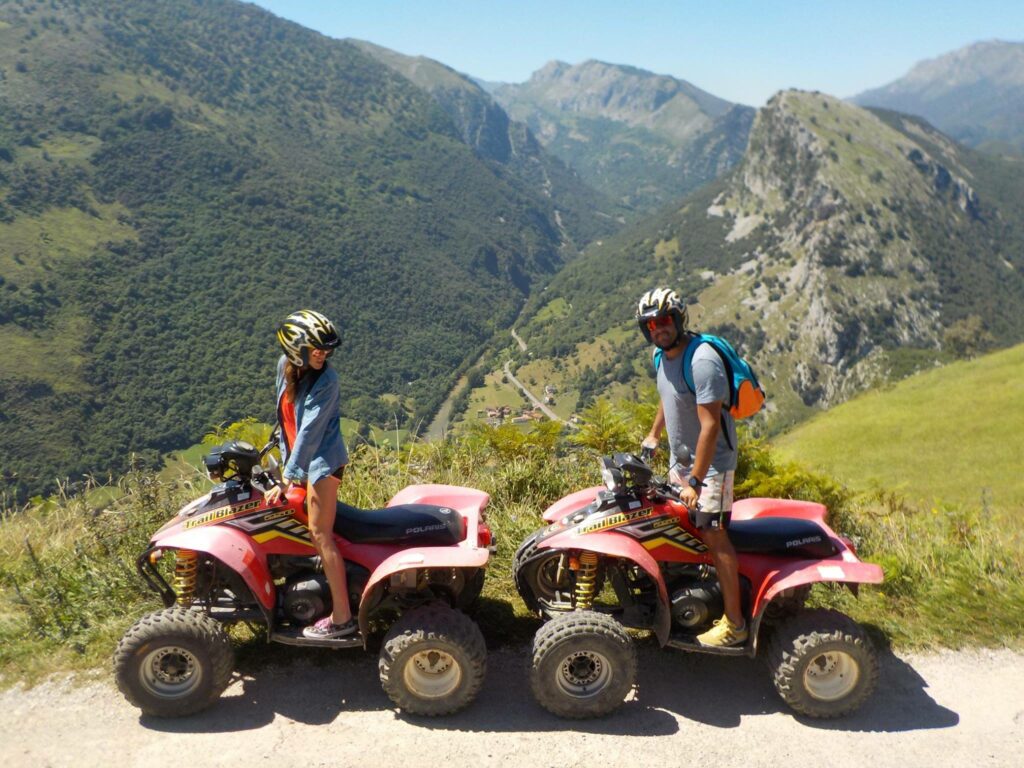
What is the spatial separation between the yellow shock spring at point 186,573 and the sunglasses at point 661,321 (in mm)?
3478

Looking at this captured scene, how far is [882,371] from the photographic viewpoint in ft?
455

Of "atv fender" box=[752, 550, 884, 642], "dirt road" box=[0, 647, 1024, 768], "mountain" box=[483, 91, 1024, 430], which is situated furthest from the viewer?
"mountain" box=[483, 91, 1024, 430]

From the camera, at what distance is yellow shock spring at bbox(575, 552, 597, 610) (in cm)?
495

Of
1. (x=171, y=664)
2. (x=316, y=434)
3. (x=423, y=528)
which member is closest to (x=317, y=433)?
(x=316, y=434)

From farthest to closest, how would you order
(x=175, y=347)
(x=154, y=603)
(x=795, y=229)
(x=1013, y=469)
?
(x=795, y=229) → (x=175, y=347) → (x=1013, y=469) → (x=154, y=603)

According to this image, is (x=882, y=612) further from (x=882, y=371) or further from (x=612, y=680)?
(x=882, y=371)

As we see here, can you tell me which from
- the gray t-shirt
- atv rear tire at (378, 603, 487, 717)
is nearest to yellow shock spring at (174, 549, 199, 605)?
atv rear tire at (378, 603, 487, 717)

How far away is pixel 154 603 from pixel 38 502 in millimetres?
2742

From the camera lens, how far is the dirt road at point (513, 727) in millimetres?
4352

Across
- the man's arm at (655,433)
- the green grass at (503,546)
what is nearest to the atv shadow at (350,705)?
the green grass at (503,546)

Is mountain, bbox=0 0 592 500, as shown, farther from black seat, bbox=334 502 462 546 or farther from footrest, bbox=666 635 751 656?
footrest, bbox=666 635 751 656

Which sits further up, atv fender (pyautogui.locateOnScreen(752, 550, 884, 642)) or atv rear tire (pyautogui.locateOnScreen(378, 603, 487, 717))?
atv fender (pyautogui.locateOnScreen(752, 550, 884, 642))

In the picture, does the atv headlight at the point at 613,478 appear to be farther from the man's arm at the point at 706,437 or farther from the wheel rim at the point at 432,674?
the wheel rim at the point at 432,674

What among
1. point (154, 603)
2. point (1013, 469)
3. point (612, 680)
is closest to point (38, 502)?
point (154, 603)
